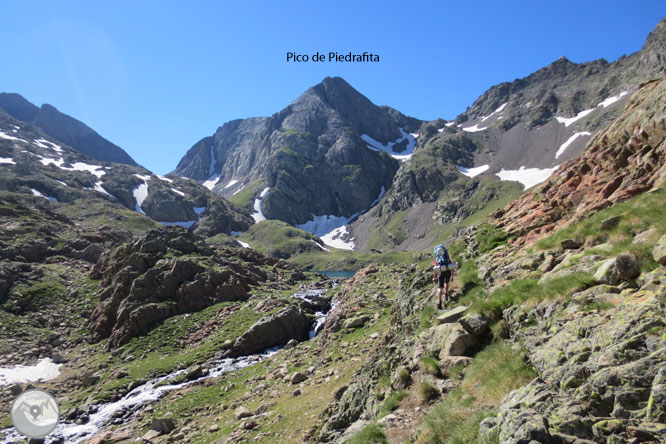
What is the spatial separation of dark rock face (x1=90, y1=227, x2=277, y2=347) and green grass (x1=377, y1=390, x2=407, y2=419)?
144ft

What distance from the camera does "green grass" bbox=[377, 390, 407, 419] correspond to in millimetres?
11094

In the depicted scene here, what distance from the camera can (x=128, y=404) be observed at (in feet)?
97.6

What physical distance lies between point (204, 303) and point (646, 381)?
5344 centimetres

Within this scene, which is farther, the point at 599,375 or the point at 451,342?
the point at 451,342

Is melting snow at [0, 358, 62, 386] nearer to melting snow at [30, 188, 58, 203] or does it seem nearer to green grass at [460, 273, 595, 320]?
green grass at [460, 273, 595, 320]

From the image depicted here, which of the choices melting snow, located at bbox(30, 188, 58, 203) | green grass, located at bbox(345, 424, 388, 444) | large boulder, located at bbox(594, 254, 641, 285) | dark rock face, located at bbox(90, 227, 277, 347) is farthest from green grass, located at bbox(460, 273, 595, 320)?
melting snow, located at bbox(30, 188, 58, 203)

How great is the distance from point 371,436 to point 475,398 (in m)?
3.33

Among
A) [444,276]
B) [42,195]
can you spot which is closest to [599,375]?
[444,276]

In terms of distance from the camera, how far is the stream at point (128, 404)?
2626 centimetres

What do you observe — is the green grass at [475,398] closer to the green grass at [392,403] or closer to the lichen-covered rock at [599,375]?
the lichen-covered rock at [599,375]

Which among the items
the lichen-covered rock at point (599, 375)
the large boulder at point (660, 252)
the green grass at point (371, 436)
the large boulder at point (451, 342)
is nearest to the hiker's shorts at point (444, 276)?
the large boulder at point (451, 342)

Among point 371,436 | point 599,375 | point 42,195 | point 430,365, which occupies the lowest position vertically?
point 371,436

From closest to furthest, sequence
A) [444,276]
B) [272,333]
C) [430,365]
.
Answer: [430,365]
[444,276]
[272,333]

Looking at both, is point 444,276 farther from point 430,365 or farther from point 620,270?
point 620,270
